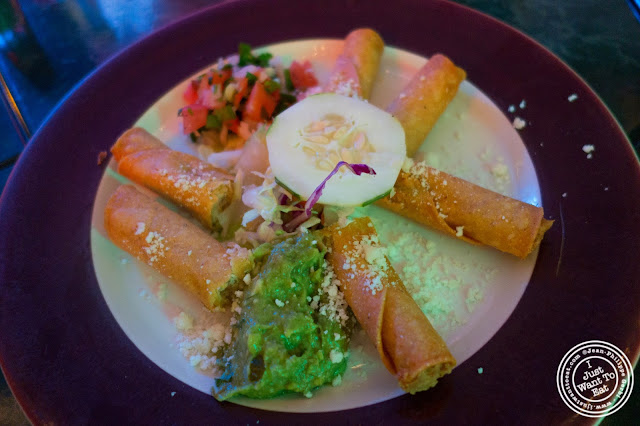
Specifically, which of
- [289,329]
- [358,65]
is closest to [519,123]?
[358,65]

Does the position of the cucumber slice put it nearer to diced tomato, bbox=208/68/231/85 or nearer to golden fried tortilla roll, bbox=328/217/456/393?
golden fried tortilla roll, bbox=328/217/456/393

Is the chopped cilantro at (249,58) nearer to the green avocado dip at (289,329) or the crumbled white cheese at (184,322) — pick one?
the green avocado dip at (289,329)

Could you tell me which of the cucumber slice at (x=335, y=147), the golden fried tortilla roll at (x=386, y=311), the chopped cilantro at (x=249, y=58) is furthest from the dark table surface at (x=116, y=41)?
the golden fried tortilla roll at (x=386, y=311)

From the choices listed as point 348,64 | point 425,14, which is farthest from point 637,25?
point 348,64

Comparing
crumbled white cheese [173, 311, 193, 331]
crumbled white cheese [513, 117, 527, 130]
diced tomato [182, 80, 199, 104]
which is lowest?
crumbled white cheese [173, 311, 193, 331]

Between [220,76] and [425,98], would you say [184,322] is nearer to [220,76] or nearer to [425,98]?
[220,76]

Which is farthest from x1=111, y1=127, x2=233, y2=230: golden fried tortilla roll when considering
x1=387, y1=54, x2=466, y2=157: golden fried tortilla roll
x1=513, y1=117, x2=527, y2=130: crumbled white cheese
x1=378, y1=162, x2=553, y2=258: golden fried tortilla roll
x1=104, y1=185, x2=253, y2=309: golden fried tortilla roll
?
x1=513, y1=117, x2=527, y2=130: crumbled white cheese
